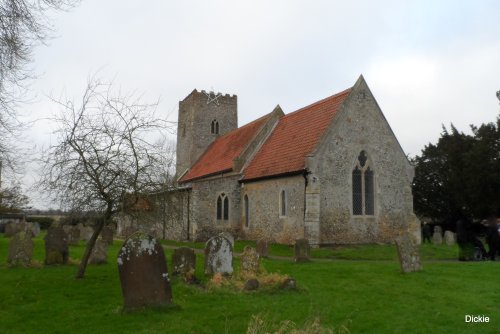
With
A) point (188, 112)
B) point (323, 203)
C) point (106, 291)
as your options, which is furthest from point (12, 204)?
point (106, 291)

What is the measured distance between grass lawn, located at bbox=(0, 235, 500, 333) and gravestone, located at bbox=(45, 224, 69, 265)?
125cm

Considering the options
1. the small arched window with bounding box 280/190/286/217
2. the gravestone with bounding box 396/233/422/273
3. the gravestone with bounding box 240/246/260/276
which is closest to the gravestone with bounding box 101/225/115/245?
the small arched window with bounding box 280/190/286/217

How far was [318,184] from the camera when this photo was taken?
19062mm

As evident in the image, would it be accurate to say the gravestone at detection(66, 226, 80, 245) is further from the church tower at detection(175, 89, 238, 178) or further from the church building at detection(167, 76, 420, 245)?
the church tower at detection(175, 89, 238, 178)

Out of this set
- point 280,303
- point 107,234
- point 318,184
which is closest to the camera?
point 280,303

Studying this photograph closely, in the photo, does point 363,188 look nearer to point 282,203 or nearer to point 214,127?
point 282,203

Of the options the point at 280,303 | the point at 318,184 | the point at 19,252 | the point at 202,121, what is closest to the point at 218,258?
the point at 280,303

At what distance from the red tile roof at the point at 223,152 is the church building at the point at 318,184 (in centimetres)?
53

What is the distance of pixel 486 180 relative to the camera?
30.0m

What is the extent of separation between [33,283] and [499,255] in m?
15.8

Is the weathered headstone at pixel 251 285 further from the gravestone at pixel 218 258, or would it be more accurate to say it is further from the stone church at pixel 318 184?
the stone church at pixel 318 184

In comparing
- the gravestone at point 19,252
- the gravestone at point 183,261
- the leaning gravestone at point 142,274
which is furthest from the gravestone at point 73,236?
the leaning gravestone at point 142,274

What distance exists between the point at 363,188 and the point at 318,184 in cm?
265

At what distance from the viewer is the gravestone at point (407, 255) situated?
1173 cm
